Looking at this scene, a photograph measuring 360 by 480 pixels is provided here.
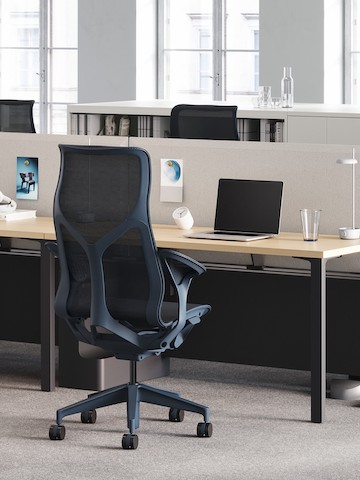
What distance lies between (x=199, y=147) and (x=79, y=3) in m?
6.98

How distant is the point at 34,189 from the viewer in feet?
20.5

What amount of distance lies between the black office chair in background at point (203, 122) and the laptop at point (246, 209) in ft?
8.37

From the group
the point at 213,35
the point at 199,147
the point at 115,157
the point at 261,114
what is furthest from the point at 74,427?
the point at 213,35

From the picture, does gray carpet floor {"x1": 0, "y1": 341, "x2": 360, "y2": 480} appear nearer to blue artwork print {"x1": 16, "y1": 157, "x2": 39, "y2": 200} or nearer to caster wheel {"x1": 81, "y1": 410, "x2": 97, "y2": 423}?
caster wheel {"x1": 81, "y1": 410, "x2": 97, "y2": 423}

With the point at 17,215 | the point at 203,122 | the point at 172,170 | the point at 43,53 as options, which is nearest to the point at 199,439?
the point at 172,170

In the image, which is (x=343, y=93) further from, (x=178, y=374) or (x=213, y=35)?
(x=178, y=374)

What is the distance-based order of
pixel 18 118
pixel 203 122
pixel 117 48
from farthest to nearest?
pixel 117 48, pixel 18 118, pixel 203 122

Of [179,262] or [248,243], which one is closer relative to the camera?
[179,262]

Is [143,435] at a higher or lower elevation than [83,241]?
lower

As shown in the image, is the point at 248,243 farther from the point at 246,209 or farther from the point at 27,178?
the point at 27,178

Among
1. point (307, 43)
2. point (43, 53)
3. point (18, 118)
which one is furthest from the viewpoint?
point (43, 53)

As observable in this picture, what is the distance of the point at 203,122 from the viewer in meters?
8.33

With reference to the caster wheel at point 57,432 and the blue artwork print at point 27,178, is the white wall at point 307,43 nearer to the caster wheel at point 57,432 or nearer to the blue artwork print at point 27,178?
the blue artwork print at point 27,178

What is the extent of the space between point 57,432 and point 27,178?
180 cm
